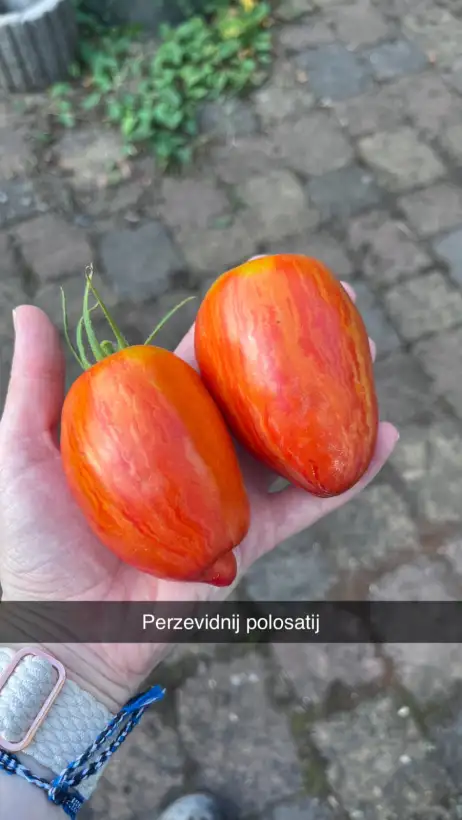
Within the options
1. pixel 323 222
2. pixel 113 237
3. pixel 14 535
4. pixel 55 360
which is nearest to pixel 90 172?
pixel 113 237

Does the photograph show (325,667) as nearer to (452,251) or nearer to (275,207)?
(452,251)

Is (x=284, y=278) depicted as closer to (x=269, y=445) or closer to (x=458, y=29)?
(x=269, y=445)

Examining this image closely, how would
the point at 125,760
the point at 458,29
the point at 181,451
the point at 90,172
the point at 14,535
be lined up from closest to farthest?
1. the point at 181,451
2. the point at 14,535
3. the point at 125,760
4. the point at 90,172
5. the point at 458,29

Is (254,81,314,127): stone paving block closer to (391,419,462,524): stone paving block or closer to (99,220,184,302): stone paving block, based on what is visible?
(99,220,184,302): stone paving block

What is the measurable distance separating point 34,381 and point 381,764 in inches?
45.2

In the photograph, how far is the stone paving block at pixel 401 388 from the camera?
82.0 inches

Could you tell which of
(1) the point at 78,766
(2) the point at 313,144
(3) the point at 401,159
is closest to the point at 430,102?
(3) the point at 401,159

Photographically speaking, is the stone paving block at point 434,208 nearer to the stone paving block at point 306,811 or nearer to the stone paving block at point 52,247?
the stone paving block at point 52,247

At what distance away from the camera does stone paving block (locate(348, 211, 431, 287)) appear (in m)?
2.33

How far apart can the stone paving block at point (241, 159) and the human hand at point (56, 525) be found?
134cm

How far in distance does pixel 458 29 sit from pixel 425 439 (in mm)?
1803

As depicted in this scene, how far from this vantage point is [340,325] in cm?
116

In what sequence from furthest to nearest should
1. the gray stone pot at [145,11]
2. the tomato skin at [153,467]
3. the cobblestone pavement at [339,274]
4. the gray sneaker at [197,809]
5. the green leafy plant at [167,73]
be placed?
1. the gray stone pot at [145,11]
2. the green leafy plant at [167,73]
3. the cobblestone pavement at [339,274]
4. the gray sneaker at [197,809]
5. the tomato skin at [153,467]

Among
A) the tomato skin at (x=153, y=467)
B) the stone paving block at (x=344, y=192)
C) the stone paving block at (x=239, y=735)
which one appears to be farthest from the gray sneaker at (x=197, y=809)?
the stone paving block at (x=344, y=192)
